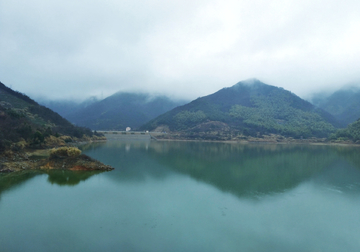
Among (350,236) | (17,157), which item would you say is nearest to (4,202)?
(17,157)

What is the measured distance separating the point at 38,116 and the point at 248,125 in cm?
8125

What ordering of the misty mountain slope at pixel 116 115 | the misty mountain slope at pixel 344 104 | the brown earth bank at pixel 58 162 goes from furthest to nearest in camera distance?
1. the misty mountain slope at pixel 344 104
2. the misty mountain slope at pixel 116 115
3. the brown earth bank at pixel 58 162

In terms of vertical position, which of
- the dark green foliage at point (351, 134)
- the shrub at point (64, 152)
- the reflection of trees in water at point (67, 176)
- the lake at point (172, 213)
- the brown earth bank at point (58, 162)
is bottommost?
the lake at point (172, 213)

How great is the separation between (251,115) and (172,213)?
11607 cm

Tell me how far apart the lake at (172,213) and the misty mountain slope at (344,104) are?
153 meters

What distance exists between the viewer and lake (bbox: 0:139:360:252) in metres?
9.67

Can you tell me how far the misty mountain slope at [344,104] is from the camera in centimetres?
14938

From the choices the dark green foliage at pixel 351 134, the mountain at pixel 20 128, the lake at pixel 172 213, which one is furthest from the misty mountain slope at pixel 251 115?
the lake at pixel 172 213

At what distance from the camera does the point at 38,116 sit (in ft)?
188

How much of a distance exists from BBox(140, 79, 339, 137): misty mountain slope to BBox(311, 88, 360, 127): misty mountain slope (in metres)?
24.3

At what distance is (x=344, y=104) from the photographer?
17450cm

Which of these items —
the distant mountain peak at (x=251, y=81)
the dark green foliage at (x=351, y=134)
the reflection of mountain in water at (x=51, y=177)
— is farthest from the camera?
the distant mountain peak at (x=251, y=81)

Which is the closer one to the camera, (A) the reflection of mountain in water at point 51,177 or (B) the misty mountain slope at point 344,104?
(A) the reflection of mountain in water at point 51,177

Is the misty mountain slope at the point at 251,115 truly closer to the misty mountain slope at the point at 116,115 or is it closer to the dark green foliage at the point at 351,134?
the dark green foliage at the point at 351,134
